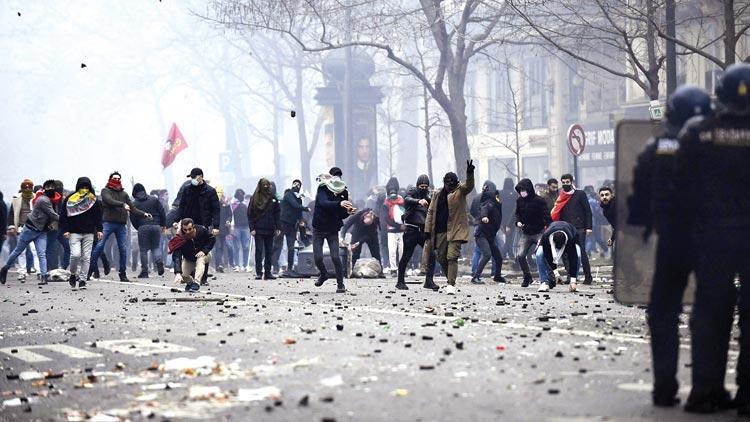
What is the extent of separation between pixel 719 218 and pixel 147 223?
19.6 metres

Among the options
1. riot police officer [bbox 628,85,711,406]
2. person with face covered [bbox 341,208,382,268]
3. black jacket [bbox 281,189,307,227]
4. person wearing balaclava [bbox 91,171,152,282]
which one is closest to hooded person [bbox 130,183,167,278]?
person wearing balaclava [bbox 91,171,152,282]

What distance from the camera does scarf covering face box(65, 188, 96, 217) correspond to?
2172 cm

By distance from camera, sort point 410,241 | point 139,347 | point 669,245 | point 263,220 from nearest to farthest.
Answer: point 669,245 < point 139,347 < point 410,241 < point 263,220

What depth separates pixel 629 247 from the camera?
27.3 feet

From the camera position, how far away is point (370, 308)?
15.4 metres

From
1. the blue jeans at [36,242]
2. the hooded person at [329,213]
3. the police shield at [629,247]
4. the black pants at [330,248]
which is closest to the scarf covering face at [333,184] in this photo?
the hooded person at [329,213]

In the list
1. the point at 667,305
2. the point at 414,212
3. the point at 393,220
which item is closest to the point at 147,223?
the point at 393,220

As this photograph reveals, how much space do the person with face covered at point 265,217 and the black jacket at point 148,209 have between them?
81.5 inches

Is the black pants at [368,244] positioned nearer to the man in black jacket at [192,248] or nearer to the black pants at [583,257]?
the black pants at [583,257]

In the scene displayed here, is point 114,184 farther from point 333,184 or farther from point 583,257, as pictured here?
point 583,257

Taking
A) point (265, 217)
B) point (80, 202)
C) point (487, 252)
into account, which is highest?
point (80, 202)

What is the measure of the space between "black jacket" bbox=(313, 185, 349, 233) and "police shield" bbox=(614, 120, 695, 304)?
34.5 feet

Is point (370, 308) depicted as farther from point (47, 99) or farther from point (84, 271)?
point (47, 99)

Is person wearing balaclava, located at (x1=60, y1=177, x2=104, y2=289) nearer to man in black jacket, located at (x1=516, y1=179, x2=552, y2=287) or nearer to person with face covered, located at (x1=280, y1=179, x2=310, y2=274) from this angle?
person with face covered, located at (x1=280, y1=179, x2=310, y2=274)
